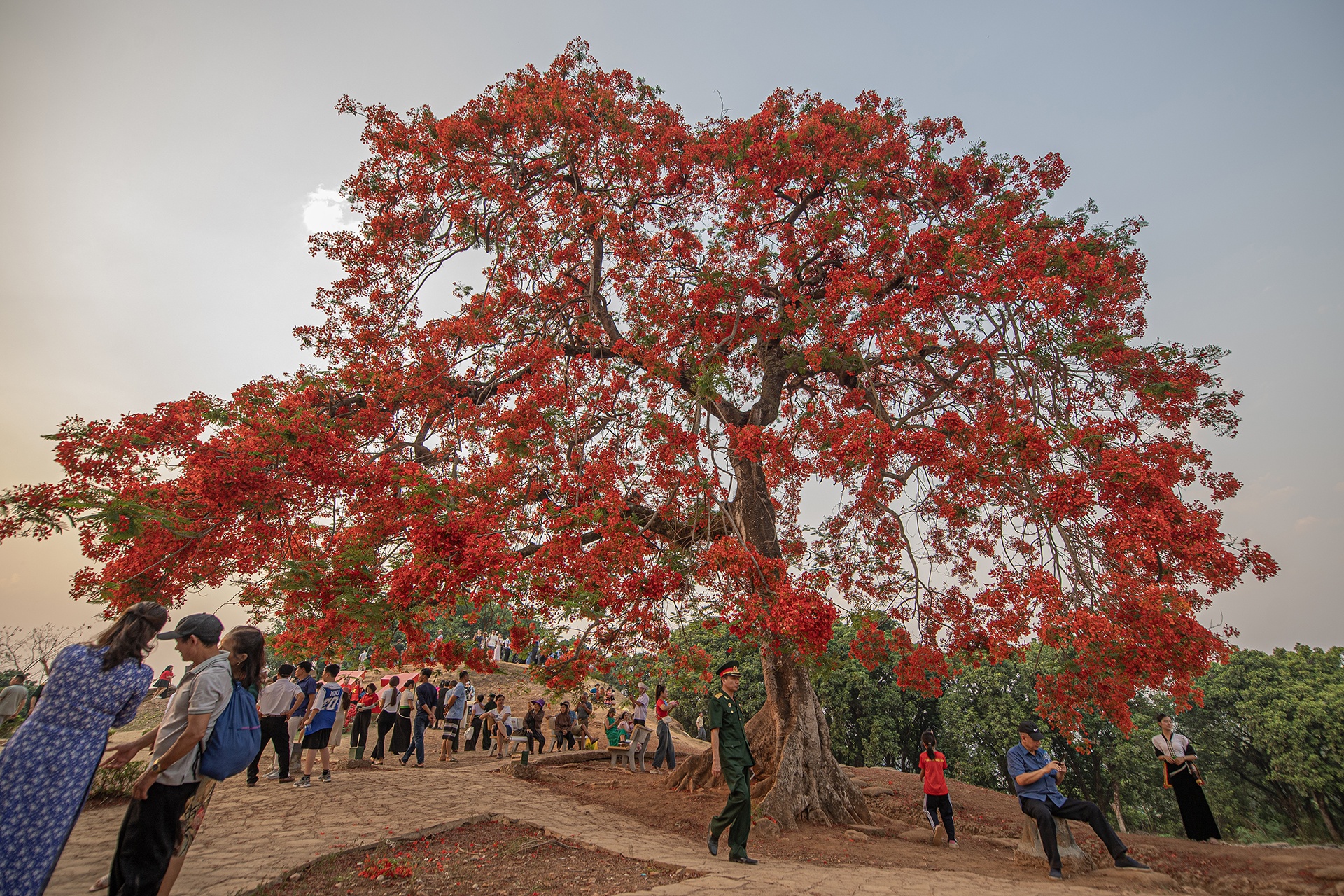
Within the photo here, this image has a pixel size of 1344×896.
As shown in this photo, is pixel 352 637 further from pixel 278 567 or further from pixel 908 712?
pixel 908 712

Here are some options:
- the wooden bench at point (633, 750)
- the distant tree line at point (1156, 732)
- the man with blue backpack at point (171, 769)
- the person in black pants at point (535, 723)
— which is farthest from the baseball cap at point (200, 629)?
the distant tree line at point (1156, 732)

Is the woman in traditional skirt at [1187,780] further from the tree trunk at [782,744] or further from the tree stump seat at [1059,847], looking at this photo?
the tree trunk at [782,744]

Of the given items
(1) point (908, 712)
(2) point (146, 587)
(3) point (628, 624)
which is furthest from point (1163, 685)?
(1) point (908, 712)

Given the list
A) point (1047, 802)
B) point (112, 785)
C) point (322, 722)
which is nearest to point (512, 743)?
point (322, 722)

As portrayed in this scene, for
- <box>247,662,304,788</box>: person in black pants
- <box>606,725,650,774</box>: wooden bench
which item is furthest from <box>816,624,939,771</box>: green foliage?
<box>247,662,304,788</box>: person in black pants

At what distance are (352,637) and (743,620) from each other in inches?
175

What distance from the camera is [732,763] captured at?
540cm

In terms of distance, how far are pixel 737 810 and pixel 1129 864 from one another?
3536 mm

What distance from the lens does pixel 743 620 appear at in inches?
274

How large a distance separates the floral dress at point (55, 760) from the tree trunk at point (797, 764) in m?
6.54

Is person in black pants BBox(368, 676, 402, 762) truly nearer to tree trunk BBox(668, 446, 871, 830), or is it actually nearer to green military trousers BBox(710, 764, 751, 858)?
tree trunk BBox(668, 446, 871, 830)

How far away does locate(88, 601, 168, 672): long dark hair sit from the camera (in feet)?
10.1

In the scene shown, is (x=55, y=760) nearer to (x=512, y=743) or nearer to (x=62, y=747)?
(x=62, y=747)

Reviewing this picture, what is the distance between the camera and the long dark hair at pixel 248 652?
3.48 m
